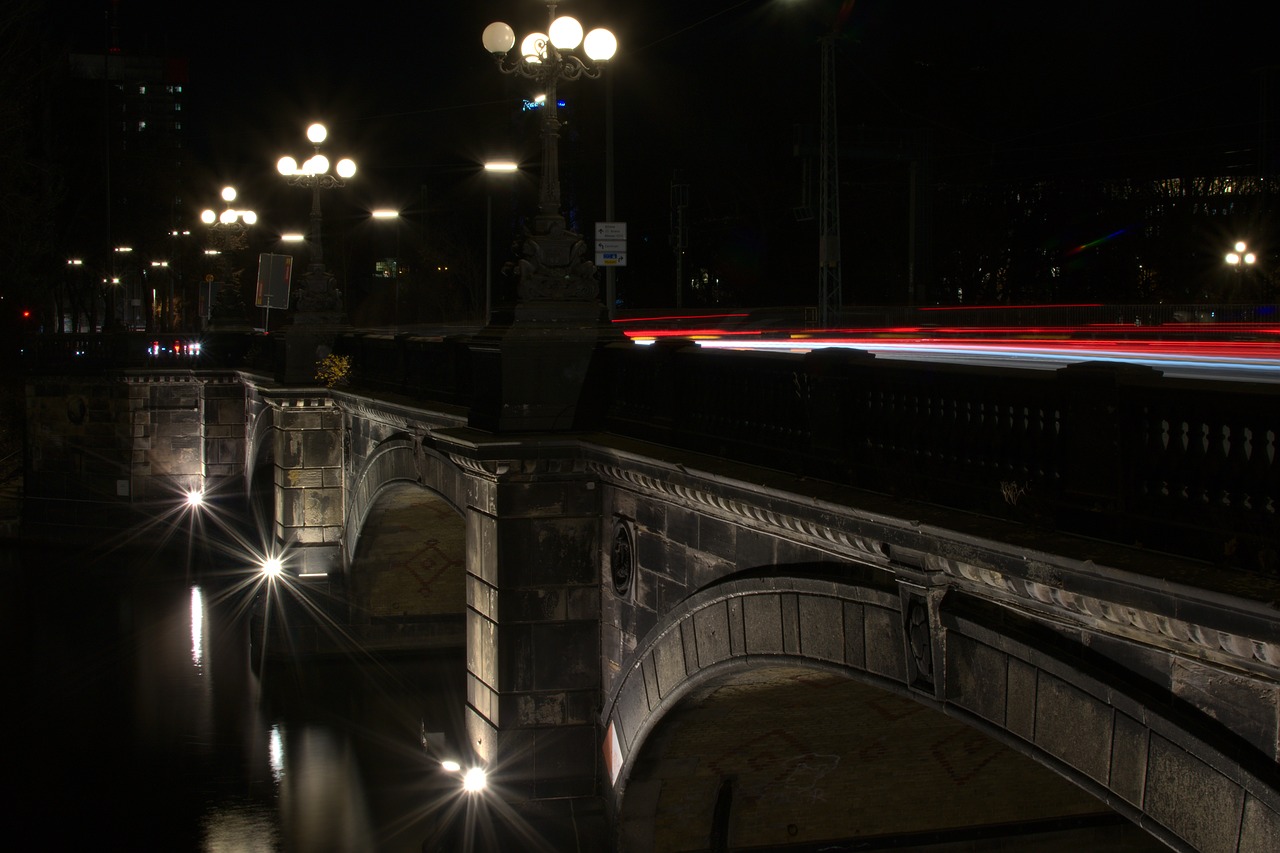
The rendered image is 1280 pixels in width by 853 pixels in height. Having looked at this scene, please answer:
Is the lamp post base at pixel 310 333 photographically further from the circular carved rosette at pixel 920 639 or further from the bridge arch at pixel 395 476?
the circular carved rosette at pixel 920 639

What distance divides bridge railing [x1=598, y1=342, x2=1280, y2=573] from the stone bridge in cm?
2

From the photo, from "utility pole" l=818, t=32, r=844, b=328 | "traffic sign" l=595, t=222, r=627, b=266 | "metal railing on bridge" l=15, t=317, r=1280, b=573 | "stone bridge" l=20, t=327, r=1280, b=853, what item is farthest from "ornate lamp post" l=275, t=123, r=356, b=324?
"metal railing on bridge" l=15, t=317, r=1280, b=573

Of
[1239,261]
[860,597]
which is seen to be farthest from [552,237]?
[1239,261]

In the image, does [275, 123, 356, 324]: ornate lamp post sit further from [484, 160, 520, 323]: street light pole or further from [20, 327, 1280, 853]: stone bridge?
[20, 327, 1280, 853]: stone bridge

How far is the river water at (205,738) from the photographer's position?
1659cm

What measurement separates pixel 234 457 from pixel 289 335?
1476 centimetres

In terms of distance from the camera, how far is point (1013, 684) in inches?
236

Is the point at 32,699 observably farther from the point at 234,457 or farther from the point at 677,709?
the point at 677,709

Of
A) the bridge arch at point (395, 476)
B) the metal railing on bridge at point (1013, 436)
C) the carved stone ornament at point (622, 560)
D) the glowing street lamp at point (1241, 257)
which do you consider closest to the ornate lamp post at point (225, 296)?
the bridge arch at point (395, 476)

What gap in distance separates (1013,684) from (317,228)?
660 inches

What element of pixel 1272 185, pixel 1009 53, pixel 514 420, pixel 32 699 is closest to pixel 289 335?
pixel 32 699

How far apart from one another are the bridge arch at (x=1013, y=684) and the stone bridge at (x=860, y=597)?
17 mm

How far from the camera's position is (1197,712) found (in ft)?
16.2

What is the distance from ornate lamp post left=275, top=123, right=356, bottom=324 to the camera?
2045cm
